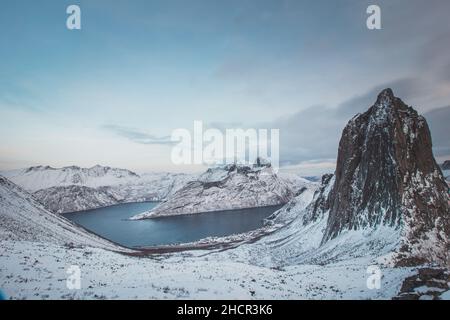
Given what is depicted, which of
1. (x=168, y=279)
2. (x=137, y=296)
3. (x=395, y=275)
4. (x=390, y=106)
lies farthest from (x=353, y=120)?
(x=137, y=296)

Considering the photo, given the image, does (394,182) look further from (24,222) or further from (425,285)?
(24,222)

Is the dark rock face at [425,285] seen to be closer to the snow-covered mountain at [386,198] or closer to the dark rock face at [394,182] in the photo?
the snow-covered mountain at [386,198]

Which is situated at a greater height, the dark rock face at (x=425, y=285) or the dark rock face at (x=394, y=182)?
the dark rock face at (x=394, y=182)

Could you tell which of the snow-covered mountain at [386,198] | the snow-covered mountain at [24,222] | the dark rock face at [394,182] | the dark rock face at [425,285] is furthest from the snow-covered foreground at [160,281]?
the dark rock face at [394,182]

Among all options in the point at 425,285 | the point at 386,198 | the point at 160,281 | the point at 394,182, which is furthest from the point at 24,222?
the point at 394,182

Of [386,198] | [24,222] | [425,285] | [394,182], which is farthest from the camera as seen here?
[386,198]

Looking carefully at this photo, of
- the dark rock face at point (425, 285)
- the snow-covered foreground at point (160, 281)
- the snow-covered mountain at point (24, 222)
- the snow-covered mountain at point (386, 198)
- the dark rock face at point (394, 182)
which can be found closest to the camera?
the snow-covered foreground at point (160, 281)
